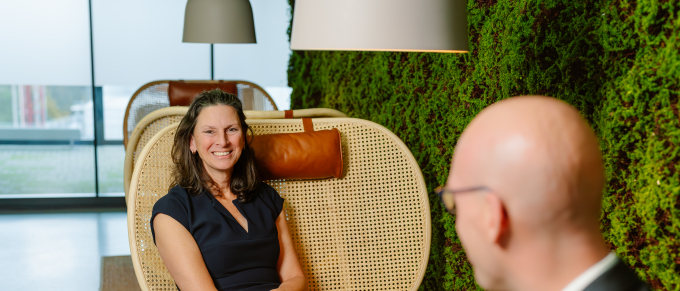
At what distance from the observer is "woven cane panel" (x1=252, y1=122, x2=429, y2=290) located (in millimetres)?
1914

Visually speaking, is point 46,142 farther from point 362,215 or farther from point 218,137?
point 362,215

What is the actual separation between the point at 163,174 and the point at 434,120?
1.12 m

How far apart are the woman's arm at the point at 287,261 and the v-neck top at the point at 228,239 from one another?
0.14 feet

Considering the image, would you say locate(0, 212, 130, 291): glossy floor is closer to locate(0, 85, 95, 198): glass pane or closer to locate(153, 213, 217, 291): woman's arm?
locate(0, 85, 95, 198): glass pane

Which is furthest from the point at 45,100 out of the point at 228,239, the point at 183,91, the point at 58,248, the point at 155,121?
the point at 228,239

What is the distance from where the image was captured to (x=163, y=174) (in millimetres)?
1782

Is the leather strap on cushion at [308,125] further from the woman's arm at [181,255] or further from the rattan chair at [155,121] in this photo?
the woman's arm at [181,255]

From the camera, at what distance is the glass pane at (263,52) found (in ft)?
18.0

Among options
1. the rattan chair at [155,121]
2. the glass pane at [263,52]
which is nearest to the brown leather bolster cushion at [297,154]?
the rattan chair at [155,121]

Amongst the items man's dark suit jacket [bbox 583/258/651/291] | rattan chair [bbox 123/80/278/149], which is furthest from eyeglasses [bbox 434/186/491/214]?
rattan chair [bbox 123/80/278/149]

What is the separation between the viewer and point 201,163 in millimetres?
1774

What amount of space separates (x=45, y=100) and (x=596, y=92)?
5331 mm

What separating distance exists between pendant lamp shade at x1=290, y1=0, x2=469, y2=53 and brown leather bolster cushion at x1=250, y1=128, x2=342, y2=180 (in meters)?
0.78

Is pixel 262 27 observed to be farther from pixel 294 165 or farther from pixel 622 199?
pixel 622 199
